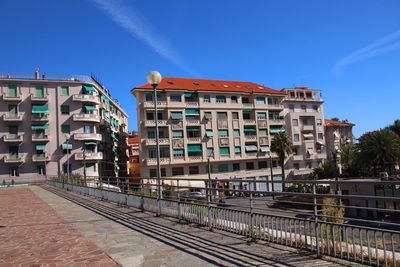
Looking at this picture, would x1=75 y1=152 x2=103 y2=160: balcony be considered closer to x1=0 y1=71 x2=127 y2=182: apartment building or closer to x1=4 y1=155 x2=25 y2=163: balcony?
x1=0 y1=71 x2=127 y2=182: apartment building

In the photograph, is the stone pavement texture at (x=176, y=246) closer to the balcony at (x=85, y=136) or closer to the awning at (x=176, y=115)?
the awning at (x=176, y=115)

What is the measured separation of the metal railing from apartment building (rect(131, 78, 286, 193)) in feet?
155

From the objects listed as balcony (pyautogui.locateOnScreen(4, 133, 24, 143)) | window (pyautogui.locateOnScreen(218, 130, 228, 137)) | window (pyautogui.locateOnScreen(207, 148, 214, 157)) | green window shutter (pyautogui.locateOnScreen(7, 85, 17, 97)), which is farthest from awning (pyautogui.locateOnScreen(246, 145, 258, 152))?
green window shutter (pyautogui.locateOnScreen(7, 85, 17, 97))

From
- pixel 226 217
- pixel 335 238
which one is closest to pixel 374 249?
pixel 335 238

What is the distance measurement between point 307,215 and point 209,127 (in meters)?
55.4

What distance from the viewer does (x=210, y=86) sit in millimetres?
65562

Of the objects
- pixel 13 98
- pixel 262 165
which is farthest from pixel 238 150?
pixel 13 98

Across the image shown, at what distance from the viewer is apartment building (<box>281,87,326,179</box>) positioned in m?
69.4

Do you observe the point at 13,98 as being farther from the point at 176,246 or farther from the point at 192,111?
the point at 176,246

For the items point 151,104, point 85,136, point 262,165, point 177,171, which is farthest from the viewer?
point 262,165

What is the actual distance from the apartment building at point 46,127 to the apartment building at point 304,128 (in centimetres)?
3405

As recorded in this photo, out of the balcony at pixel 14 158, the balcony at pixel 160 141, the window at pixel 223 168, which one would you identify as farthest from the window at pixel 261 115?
the balcony at pixel 14 158

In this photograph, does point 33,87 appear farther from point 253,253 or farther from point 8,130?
point 253,253

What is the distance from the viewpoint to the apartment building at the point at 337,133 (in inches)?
3219
